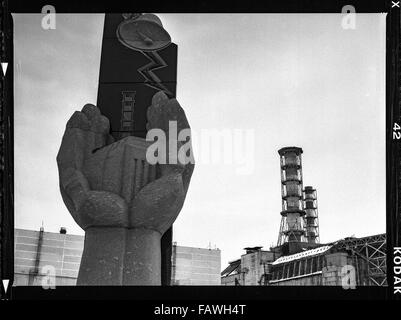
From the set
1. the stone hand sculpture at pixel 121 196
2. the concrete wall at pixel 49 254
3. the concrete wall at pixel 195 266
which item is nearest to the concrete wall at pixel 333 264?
the concrete wall at pixel 195 266

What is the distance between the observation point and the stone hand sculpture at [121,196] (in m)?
5.01

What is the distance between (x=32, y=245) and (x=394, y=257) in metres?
3.93

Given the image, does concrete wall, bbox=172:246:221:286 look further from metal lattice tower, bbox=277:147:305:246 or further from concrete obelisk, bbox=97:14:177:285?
metal lattice tower, bbox=277:147:305:246

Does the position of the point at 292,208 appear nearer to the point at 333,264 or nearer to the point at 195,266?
→ the point at 333,264

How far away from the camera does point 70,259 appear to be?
20.9 feet

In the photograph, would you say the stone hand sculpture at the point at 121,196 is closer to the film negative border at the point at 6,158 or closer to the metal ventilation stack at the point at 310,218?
the film negative border at the point at 6,158

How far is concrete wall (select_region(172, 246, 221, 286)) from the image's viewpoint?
18.7 ft

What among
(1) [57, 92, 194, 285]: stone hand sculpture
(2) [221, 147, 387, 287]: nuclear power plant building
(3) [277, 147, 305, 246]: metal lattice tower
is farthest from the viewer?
(3) [277, 147, 305, 246]: metal lattice tower

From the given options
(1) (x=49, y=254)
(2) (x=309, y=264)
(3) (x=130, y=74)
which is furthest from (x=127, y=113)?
(2) (x=309, y=264)

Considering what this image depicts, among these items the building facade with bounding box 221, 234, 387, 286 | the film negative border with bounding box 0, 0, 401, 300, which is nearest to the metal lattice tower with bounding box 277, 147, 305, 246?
the building facade with bounding box 221, 234, 387, 286

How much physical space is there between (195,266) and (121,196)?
1.37m
